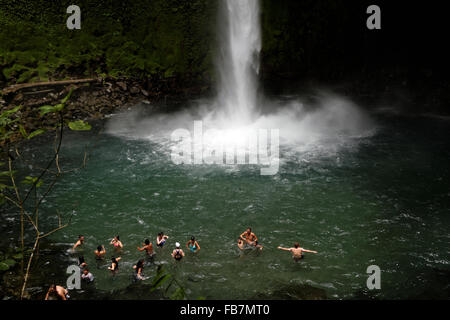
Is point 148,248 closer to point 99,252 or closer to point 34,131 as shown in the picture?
point 99,252

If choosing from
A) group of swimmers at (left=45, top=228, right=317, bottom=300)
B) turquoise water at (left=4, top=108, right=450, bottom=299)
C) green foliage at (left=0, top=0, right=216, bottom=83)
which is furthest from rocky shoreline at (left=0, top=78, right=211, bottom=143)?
group of swimmers at (left=45, top=228, right=317, bottom=300)

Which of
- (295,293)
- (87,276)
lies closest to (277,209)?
(295,293)

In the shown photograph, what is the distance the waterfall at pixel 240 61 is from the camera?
24.3 metres

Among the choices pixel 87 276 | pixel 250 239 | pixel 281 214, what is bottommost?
pixel 87 276

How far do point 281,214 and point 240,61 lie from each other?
16.0 metres

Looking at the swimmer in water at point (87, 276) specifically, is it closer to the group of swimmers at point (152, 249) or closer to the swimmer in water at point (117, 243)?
the group of swimmers at point (152, 249)

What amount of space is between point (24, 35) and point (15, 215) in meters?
17.0

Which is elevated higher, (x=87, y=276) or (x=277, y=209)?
(x=277, y=209)

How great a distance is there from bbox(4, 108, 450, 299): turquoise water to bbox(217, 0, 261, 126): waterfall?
7349 millimetres

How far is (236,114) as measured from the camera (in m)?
25.0

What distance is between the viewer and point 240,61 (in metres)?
25.5

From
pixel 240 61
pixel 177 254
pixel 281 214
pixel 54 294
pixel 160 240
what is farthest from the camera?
pixel 240 61

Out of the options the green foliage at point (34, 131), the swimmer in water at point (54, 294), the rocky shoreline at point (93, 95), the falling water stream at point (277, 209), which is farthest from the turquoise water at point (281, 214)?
the rocky shoreline at point (93, 95)
